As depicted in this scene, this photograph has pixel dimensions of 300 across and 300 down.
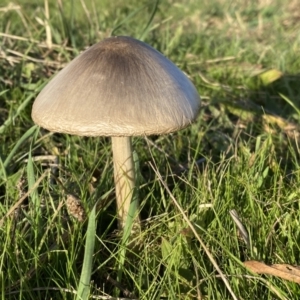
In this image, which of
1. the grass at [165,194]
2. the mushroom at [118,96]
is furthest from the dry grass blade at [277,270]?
the mushroom at [118,96]

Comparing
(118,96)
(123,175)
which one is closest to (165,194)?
(123,175)

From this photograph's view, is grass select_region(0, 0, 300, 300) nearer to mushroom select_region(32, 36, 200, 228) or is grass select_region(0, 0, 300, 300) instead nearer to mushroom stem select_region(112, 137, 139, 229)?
mushroom stem select_region(112, 137, 139, 229)

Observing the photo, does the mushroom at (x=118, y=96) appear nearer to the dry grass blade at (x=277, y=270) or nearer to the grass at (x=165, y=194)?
the grass at (x=165, y=194)

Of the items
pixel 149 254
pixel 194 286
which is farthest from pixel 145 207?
pixel 194 286

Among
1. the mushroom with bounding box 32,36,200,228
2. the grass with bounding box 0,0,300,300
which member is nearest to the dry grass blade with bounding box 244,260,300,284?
the grass with bounding box 0,0,300,300

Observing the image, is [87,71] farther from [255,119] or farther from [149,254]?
[255,119]

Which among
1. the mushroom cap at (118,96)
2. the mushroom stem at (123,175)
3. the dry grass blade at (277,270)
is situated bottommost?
the dry grass blade at (277,270)

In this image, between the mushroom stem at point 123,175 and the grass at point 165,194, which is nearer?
the grass at point 165,194
